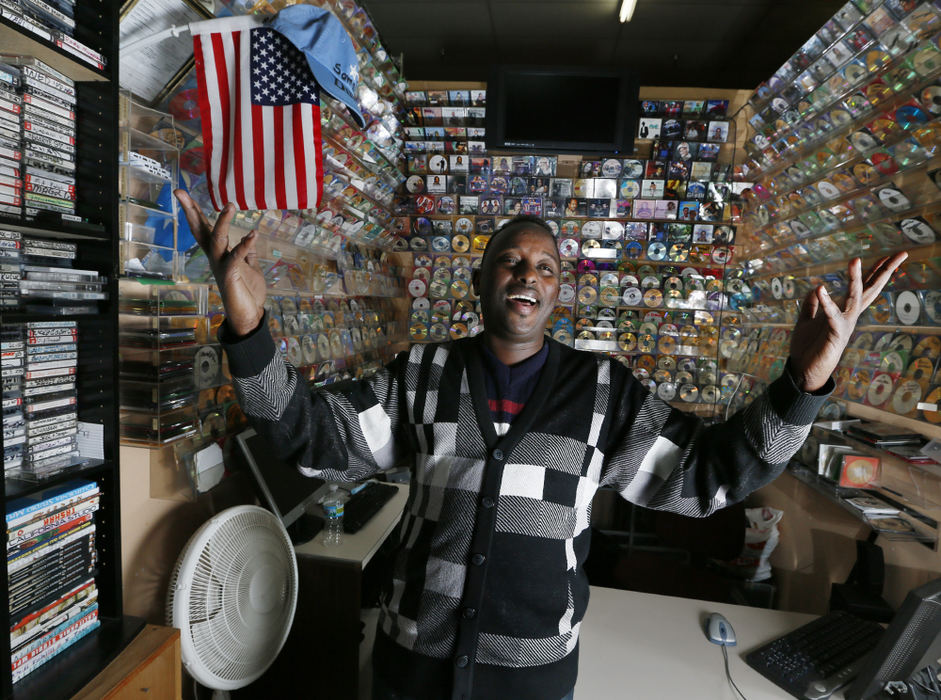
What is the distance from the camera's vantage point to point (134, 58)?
5.13ft

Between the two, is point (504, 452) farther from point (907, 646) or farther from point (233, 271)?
point (907, 646)

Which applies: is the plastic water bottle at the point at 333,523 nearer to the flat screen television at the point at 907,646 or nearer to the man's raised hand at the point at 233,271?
the man's raised hand at the point at 233,271

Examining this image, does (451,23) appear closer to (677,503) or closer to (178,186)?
(178,186)

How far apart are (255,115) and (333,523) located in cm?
156

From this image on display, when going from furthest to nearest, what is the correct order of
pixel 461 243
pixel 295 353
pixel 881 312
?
1. pixel 461 243
2. pixel 295 353
3. pixel 881 312

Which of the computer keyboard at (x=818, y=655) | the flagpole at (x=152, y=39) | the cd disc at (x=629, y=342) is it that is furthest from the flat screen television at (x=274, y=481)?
the cd disc at (x=629, y=342)

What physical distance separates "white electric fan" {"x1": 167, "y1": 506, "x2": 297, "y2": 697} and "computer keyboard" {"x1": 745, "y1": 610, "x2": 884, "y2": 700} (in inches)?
58.2

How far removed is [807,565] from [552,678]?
2.35 metres

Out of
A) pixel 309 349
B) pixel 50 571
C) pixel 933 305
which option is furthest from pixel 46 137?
pixel 933 305

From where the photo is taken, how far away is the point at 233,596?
5.08 feet

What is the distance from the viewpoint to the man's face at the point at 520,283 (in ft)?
3.90

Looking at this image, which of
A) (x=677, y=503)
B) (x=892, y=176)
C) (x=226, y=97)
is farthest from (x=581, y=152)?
(x=677, y=503)

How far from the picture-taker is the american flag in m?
1.74

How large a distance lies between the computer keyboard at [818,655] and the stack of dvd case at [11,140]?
2.29 m
